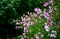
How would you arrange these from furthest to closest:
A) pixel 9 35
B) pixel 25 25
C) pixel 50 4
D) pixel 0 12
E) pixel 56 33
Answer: pixel 9 35, pixel 0 12, pixel 50 4, pixel 25 25, pixel 56 33

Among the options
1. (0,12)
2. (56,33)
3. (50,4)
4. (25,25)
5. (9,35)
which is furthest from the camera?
(9,35)

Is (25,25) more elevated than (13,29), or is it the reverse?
(25,25)

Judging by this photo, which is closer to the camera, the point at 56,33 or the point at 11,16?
A: the point at 56,33

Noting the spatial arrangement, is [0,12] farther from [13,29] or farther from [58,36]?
[58,36]

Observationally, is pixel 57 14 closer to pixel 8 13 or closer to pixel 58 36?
pixel 58 36

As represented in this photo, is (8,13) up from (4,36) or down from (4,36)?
up

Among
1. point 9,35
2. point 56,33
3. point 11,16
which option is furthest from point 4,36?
point 56,33

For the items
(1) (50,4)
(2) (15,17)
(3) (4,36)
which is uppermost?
(1) (50,4)

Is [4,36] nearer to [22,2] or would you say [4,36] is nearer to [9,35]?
[9,35]

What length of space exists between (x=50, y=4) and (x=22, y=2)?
3.19ft

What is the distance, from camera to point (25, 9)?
5.03 meters

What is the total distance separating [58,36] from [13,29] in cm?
146

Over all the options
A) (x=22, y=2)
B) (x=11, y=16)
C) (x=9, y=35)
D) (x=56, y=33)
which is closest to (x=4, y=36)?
(x=9, y=35)

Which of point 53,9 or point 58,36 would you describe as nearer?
point 58,36
